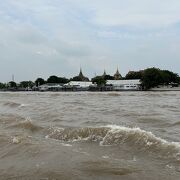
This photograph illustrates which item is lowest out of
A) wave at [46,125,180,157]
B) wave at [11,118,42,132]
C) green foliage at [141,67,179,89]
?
wave at [11,118,42,132]

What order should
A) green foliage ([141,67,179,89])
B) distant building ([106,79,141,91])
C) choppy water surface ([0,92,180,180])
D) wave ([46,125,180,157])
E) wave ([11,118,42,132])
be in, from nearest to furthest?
choppy water surface ([0,92,180,180]), wave ([46,125,180,157]), wave ([11,118,42,132]), green foliage ([141,67,179,89]), distant building ([106,79,141,91])

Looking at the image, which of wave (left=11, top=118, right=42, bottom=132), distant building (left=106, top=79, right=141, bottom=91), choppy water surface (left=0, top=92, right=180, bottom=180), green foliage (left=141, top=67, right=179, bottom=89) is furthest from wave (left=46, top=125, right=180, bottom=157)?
distant building (left=106, top=79, right=141, bottom=91)

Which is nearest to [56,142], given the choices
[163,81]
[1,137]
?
[1,137]

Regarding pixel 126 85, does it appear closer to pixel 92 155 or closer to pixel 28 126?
pixel 28 126

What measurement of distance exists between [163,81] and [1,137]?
12129 centimetres

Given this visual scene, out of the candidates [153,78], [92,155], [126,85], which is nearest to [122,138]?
[92,155]

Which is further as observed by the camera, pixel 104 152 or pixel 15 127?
pixel 15 127

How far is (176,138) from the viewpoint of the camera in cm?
1137

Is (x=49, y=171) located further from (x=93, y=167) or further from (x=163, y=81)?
(x=163, y=81)

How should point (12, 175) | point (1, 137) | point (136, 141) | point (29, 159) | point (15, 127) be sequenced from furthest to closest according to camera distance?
1. point (15, 127)
2. point (1, 137)
3. point (136, 141)
4. point (29, 159)
5. point (12, 175)

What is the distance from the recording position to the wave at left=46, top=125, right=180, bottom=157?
31.1 ft

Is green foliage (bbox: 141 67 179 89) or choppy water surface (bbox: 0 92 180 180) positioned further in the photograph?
green foliage (bbox: 141 67 179 89)

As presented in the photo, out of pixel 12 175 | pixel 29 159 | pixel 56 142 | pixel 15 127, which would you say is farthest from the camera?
pixel 15 127

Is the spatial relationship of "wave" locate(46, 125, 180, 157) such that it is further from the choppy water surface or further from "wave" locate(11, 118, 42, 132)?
"wave" locate(11, 118, 42, 132)
